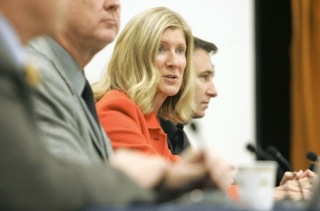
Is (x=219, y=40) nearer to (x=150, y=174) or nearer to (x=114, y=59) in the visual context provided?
(x=114, y=59)

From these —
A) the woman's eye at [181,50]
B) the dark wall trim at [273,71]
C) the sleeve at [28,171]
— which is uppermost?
the sleeve at [28,171]

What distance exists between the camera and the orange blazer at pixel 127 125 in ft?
9.39

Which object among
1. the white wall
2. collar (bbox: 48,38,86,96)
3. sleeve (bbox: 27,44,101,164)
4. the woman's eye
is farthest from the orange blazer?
the white wall

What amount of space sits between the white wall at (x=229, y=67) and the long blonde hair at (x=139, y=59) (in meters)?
1.13

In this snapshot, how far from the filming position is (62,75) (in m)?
2.03

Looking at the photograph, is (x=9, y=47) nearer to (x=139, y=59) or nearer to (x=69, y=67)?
(x=69, y=67)

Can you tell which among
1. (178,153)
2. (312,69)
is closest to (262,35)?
(312,69)

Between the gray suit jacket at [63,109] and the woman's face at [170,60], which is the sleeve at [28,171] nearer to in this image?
the gray suit jacket at [63,109]

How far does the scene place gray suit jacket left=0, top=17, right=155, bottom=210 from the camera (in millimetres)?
1070

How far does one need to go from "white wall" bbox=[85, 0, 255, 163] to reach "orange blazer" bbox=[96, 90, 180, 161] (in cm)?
142

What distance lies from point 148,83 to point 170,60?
1.00ft

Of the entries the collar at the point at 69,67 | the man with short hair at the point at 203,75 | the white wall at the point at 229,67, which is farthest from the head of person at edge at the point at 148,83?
the white wall at the point at 229,67

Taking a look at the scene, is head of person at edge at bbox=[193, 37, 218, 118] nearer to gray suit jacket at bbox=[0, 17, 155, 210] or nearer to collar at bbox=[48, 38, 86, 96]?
collar at bbox=[48, 38, 86, 96]

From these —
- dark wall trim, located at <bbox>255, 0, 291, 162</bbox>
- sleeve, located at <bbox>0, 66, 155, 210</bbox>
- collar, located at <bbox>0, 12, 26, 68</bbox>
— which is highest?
collar, located at <bbox>0, 12, 26, 68</bbox>
